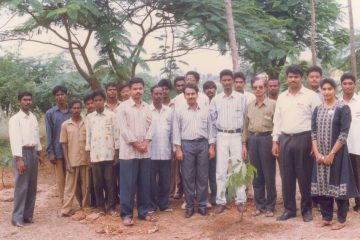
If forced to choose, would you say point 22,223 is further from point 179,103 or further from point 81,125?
point 179,103

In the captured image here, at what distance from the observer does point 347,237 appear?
4.85m

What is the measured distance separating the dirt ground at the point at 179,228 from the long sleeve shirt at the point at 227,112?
1.16 metres

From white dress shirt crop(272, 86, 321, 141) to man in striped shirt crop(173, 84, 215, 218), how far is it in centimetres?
114

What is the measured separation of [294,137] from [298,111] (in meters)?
0.32

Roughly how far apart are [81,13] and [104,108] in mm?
2059

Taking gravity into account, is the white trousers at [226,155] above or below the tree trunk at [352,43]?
below

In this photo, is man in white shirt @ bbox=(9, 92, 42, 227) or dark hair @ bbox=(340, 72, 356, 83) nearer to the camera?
dark hair @ bbox=(340, 72, 356, 83)

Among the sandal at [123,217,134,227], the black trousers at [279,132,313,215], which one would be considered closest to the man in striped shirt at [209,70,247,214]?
the black trousers at [279,132,313,215]

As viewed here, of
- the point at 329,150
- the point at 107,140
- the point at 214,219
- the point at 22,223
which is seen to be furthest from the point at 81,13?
the point at 329,150

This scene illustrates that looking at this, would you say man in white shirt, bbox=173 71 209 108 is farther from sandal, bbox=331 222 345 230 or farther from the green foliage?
sandal, bbox=331 222 345 230

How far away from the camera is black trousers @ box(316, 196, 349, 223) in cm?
527

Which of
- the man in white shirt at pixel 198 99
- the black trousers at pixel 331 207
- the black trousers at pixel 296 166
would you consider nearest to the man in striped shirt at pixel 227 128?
the man in white shirt at pixel 198 99

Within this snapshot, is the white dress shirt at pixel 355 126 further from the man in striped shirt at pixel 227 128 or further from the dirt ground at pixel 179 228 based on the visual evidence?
the man in striped shirt at pixel 227 128

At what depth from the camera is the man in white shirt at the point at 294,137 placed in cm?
556
